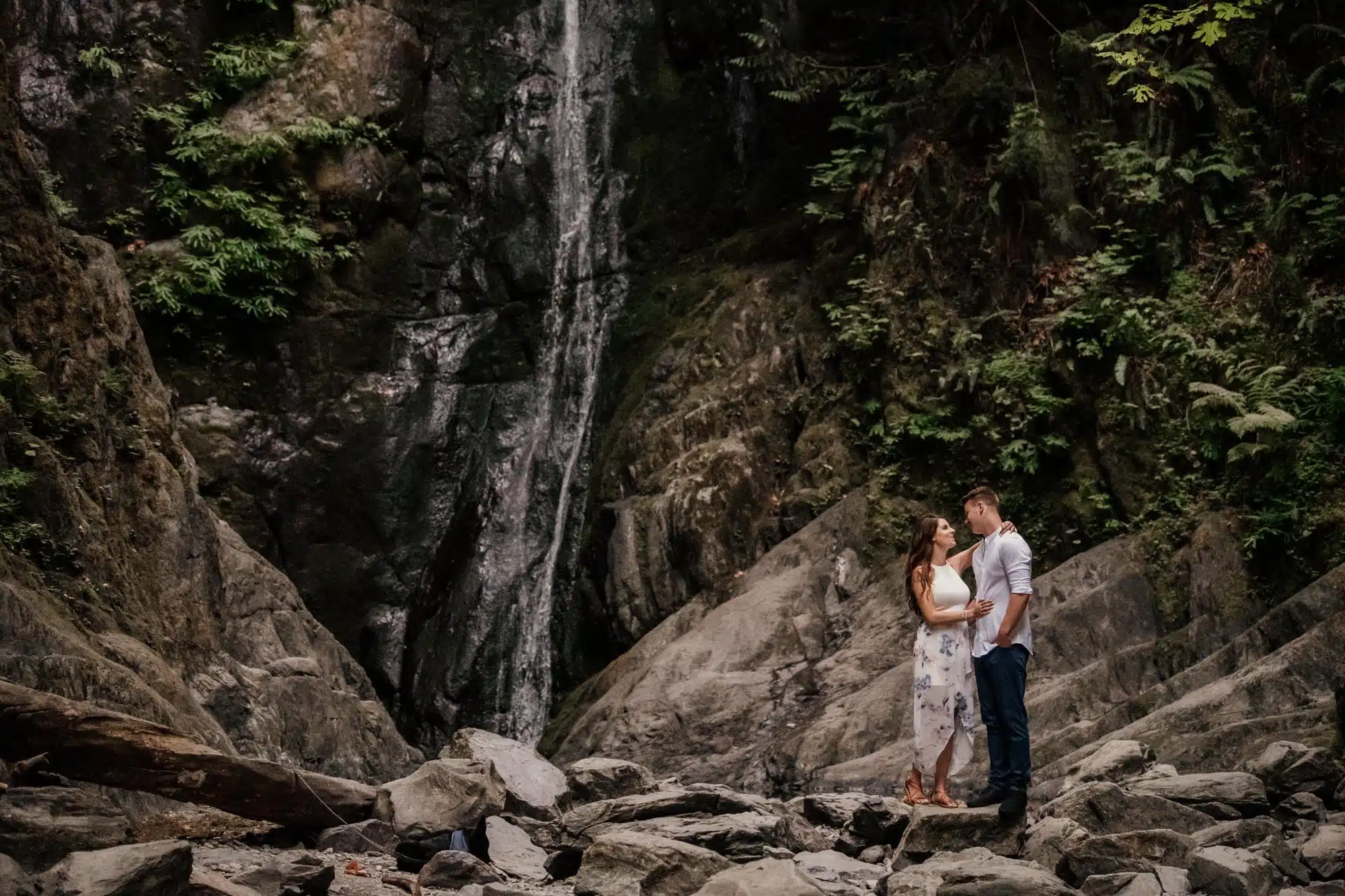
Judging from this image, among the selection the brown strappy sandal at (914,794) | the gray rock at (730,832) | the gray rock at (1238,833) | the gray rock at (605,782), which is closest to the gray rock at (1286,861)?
the gray rock at (1238,833)

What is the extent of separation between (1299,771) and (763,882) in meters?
4.17

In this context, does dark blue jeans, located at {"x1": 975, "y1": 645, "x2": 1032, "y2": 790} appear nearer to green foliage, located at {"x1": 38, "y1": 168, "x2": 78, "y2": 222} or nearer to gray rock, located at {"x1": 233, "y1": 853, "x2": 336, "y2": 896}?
gray rock, located at {"x1": 233, "y1": 853, "x2": 336, "y2": 896}

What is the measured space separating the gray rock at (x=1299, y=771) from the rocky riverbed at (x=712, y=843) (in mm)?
12

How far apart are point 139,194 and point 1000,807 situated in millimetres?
15931

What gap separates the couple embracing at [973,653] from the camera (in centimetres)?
703

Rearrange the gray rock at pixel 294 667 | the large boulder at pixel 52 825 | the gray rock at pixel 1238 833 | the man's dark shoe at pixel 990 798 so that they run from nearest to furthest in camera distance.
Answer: the large boulder at pixel 52 825 → the gray rock at pixel 1238 833 → the man's dark shoe at pixel 990 798 → the gray rock at pixel 294 667

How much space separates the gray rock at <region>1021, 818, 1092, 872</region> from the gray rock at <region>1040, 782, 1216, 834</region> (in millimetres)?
272

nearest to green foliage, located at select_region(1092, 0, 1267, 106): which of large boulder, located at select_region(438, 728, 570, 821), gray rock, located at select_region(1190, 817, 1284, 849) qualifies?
gray rock, located at select_region(1190, 817, 1284, 849)

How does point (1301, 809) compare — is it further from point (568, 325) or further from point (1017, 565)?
point (568, 325)

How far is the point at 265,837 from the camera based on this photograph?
7.34m

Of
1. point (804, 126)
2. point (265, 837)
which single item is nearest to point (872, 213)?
point (804, 126)

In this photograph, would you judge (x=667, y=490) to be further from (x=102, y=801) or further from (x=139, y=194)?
(x=102, y=801)

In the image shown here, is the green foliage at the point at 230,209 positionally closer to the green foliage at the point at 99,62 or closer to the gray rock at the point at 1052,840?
the green foliage at the point at 99,62

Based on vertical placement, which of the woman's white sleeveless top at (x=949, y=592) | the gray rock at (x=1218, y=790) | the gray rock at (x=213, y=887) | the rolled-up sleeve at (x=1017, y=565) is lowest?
the gray rock at (x=1218, y=790)
